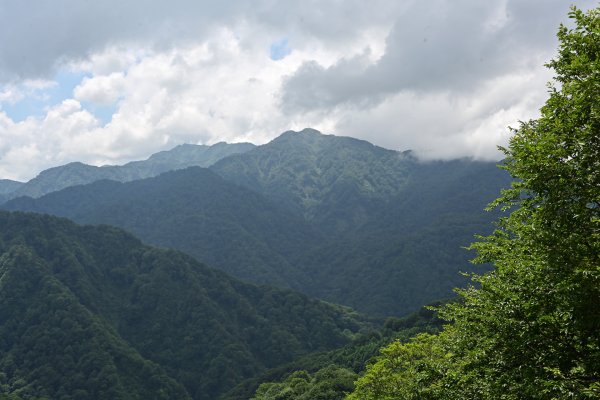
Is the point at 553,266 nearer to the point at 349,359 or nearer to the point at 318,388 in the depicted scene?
the point at 318,388

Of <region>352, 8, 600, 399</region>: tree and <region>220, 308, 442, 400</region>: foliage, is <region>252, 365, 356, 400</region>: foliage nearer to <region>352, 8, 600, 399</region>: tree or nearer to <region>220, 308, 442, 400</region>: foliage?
<region>220, 308, 442, 400</region>: foliage

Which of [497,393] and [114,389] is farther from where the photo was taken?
[114,389]

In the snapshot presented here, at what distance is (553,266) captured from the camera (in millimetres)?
22906

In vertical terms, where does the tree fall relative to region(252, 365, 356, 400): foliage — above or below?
above

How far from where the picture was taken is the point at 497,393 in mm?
24250

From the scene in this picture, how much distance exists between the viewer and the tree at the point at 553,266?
852 inches

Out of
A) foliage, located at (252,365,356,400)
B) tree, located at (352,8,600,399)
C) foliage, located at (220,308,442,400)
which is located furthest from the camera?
foliage, located at (220,308,442,400)

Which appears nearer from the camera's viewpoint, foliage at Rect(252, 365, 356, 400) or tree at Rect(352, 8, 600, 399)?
tree at Rect(352, 8, 600, 399)

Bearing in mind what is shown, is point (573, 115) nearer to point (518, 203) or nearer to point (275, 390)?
point (518, 203)

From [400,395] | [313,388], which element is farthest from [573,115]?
[313,388]

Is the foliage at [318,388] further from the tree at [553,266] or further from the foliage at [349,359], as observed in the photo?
the tree at [553,266]

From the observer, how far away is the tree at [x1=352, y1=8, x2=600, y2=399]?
21641mm

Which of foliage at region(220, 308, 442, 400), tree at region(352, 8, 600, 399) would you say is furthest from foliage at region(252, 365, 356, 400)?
tree at region(352, 8, 600, 399)

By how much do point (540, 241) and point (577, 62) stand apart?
847 cm
